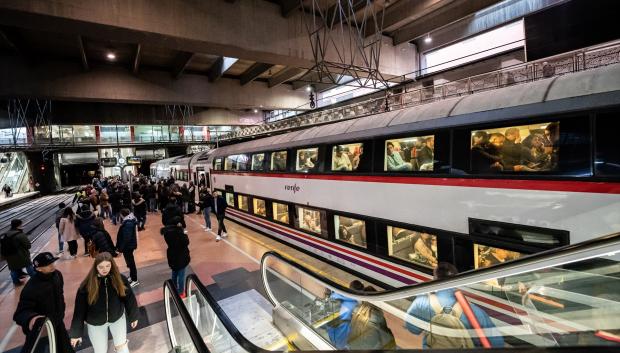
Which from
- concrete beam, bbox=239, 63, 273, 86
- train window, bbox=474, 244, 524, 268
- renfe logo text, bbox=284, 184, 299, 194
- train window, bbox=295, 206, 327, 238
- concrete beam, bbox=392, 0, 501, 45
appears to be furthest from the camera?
concrete beam, bbox=239, 63, 273, 86

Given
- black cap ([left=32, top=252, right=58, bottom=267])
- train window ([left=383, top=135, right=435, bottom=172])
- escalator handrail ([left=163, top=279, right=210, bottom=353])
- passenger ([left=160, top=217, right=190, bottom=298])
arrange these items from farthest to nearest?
passenger ([left=160, top=217, right=190, bottom=298])
train window ([left=383, top=135, right=435, bottom=172])
black cap ([left=32, top=252, right=58, bottom=267])
escalator handrail ([left=163, top=279, right=210, bottom=353])

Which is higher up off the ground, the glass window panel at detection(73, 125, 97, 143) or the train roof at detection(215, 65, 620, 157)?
the glass window panel at detection(73, 125, 97, 143)

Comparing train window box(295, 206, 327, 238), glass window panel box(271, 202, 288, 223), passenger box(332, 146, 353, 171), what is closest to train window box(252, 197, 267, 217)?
glass window panel box(271, 202, 288, 223)

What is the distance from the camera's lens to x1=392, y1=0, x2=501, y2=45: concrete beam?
442 inches

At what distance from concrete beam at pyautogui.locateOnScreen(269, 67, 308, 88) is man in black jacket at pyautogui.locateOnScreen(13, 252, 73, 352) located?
15.9m

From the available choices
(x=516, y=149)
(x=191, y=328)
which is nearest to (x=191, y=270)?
(x=191, y=328)

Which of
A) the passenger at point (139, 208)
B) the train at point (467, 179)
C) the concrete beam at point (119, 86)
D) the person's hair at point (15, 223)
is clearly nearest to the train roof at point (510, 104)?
the train at point (467, 179)

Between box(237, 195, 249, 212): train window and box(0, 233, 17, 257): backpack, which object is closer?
box(0, 233, 17, 257): backpack

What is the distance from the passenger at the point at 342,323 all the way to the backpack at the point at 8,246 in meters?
7.36

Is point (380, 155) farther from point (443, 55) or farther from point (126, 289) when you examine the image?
point (443, 55)

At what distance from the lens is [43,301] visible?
3.67 metres

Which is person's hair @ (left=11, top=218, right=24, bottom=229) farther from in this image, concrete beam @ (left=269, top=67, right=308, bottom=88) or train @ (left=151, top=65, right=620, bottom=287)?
concrete beam @ (left=269, top=67, right=308, bottom=88)

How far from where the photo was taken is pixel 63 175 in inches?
1581

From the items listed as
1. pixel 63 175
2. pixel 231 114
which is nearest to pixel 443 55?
pixel 231 114
